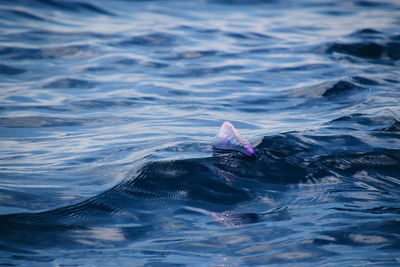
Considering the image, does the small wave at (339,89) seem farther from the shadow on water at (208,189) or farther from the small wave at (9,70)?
the small wave at (9,70)

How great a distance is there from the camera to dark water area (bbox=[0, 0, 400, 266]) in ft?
9.30

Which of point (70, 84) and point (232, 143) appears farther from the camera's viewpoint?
point (70, 84)

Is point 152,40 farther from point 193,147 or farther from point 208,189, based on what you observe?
point 208,189

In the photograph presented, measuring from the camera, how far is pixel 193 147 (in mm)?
4273

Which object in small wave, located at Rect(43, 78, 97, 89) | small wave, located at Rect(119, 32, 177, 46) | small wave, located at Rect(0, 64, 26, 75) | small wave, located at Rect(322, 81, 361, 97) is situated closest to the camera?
small wave, located at Rect(322, 81, 361, 97)

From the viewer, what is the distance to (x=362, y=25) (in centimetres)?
1047

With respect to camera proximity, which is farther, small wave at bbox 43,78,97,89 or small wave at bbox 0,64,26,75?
small wave at bbox 0,64,26,75

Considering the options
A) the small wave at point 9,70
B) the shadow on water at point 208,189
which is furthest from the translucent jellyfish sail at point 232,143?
the small wave at point 9,70

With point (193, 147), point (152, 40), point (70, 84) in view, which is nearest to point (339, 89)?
point (193, 147)

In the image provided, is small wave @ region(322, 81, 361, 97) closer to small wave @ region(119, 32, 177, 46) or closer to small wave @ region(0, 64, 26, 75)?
small wave @ region(119, 32, 177, 46)

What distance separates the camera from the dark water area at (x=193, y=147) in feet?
9.30

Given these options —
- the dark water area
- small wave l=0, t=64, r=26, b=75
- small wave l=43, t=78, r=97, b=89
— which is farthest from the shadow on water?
small wave l=0, t=64, r=26, b=75

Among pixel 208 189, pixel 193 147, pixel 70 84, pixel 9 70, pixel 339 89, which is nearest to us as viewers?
pixel 208 189

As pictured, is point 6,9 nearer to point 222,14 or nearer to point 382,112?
point 222,14
